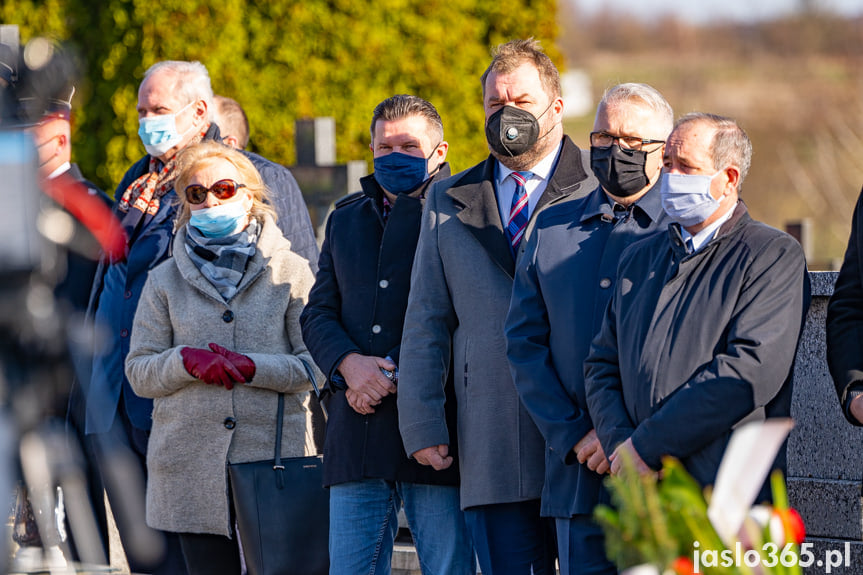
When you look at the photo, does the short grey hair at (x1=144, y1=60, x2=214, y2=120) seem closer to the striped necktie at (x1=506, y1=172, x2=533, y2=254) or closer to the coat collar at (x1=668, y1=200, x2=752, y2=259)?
the striped necktie at (x1=506, y1=172, x2=533, y2=254)

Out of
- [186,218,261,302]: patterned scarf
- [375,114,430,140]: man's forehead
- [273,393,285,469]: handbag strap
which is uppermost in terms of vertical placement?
[375,114,430,140]: man's forehead

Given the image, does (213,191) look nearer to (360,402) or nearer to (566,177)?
(360,402)

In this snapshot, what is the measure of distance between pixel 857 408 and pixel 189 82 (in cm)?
320

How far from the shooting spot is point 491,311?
4234 mm

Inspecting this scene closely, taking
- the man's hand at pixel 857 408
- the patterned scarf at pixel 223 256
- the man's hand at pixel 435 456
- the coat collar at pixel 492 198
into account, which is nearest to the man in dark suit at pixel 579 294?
the coat collar at pixel 492 198

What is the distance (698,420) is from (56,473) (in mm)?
1692

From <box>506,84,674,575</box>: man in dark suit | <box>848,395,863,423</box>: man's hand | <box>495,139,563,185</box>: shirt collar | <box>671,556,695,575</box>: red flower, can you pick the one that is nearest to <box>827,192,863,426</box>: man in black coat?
<box>848,395,863,423</box>: man's hand

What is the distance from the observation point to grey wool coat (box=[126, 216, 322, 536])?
4785mm

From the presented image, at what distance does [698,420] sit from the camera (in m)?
3.48

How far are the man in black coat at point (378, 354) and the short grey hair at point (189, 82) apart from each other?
122 cm

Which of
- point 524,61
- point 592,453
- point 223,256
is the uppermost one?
point 524,61

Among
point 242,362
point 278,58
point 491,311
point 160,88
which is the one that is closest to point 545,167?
point 491,311

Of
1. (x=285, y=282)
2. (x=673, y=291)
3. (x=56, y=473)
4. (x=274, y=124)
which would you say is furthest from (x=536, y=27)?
(x=56, y=473)

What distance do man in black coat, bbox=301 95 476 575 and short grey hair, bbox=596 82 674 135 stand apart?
2.56 ft
